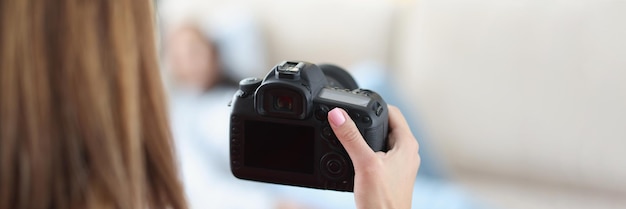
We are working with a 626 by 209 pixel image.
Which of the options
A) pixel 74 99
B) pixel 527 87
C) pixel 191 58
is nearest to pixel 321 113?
pixel 74 99

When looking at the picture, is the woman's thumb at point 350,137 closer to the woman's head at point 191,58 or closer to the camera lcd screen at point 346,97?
the camera lcd screen at point 346,97

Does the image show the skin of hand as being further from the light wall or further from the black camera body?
the light wall

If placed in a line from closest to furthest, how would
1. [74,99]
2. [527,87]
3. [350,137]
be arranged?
[74,99], [350,137], [527,87]

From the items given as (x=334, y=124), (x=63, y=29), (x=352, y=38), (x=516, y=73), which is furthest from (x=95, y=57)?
(x=352, y=38)

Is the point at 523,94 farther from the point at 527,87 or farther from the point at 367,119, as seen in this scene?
the point at 367,119

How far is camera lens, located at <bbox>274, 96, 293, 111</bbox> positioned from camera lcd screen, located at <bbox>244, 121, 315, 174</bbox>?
23 millimetres

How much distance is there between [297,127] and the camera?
0.72 meters

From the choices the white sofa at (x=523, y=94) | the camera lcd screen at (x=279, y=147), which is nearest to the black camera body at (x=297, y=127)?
the camera lcd screen at (x=279, y=147)

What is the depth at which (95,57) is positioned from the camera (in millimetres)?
507

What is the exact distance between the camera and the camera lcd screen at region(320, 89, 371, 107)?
0.69 m

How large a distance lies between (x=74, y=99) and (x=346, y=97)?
0.97ft

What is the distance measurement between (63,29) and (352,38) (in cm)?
134

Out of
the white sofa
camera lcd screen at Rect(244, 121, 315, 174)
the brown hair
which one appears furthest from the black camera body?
the white sofa

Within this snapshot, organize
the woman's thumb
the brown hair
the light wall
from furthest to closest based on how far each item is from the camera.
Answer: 1. the light wall
2. the woman's thumb
3. the brown hair
